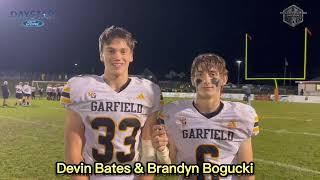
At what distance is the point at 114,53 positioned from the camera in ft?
9.74

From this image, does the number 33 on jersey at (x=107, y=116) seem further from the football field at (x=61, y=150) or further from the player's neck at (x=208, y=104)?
the football field at (x=61, y=150)

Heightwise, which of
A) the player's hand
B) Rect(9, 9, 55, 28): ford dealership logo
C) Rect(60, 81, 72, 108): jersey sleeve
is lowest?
the player's hand

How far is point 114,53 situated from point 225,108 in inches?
35.9

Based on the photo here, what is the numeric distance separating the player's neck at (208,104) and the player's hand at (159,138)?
32 centimetres

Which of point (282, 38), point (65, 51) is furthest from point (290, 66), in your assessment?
point (65, 51)

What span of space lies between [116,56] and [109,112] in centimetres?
41

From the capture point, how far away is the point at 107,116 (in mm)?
2936

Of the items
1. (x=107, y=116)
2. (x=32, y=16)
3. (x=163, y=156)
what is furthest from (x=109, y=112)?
(x=32, y=16)

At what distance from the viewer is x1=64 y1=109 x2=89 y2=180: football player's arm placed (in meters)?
2.92

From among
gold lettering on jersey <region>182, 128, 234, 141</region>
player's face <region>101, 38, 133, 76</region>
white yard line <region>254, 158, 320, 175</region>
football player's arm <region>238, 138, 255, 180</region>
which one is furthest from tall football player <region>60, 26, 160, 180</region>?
white yard line <region>254, 158, 320, 175</region>

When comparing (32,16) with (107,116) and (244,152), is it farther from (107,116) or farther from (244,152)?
(244,152)

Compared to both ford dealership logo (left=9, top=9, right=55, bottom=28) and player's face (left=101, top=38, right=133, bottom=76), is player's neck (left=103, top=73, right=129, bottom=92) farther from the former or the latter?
ford dealership logo (left=9, top=9, right=55, bottom=28)

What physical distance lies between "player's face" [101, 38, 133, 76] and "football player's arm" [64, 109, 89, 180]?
427 mm

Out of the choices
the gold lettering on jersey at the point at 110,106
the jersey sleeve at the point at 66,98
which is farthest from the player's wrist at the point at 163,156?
the jersey sleeve at the point at 66,98
